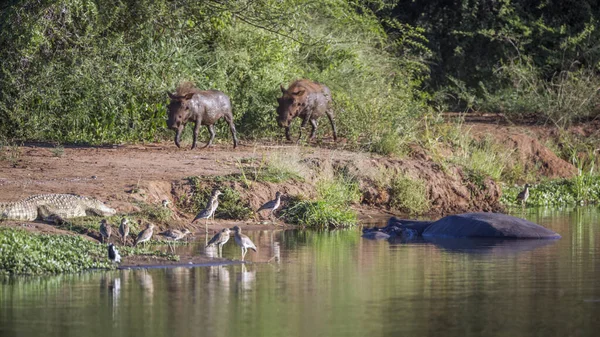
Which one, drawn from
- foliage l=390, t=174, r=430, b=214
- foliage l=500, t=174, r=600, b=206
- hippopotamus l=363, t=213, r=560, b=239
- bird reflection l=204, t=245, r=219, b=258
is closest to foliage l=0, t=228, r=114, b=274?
bird reflection l=204, t=245, r=219, b=258

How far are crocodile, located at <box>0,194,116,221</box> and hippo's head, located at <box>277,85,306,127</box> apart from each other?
8.04m

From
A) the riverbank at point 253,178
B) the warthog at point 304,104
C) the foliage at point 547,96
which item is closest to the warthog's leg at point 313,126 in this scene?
the warthog at point 304,104

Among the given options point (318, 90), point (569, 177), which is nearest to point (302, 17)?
point (318, 90)

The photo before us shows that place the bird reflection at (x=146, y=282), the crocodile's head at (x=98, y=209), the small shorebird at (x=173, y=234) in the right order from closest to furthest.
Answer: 1. the bird reflection at (x=146, y=282)
2. the small shorebird at (x=173, y=234)
3. the crocodile's head at (x=98, y=209)

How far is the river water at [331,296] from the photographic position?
29.8 feet

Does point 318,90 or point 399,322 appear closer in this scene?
point 399,322

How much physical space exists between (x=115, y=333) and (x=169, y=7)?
14.2 metres

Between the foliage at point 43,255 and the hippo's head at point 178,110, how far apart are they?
8631 millimetres

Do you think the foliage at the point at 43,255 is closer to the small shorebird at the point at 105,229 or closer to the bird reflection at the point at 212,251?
the small shorebird at the point at 105,229

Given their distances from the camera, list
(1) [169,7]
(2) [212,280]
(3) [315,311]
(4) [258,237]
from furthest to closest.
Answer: (1) [169,7]
(4) [258,237]
(2) [212,280]
(3) [315,311]

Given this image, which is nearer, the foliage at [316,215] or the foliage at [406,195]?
the foliage at [316,215]

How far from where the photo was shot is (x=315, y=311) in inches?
386

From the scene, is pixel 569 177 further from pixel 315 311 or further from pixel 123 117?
pixel 315 311

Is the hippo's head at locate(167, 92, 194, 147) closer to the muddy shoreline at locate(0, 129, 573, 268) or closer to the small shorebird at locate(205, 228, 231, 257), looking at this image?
the muddy shoreline at locate(0, 129, 573, 268)
